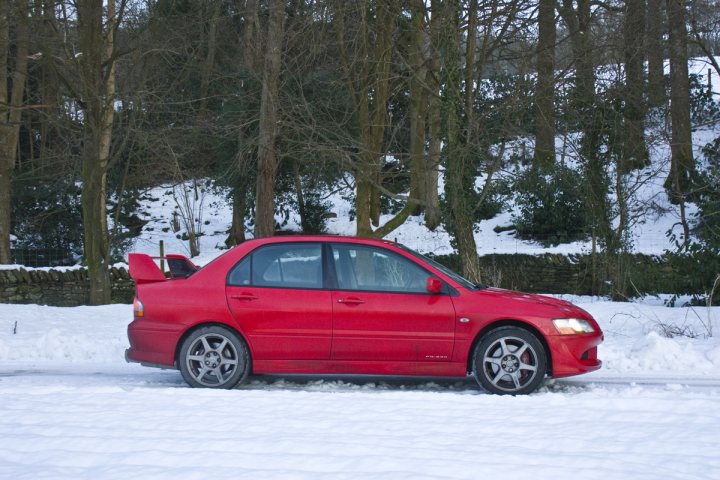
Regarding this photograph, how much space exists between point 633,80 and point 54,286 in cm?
1442

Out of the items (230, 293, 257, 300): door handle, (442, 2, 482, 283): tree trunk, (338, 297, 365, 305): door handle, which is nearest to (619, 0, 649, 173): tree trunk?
(442, 2, 482, 283): tree trunk

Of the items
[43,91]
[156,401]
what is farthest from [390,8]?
[43,91]

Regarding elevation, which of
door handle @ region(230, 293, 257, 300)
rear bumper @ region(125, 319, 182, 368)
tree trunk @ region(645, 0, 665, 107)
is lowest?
rear bumper @ region(125, 319, 182, 368)

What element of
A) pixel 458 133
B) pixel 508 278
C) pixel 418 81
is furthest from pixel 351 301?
pixel 508 278

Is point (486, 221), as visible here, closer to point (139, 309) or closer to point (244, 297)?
point (244, 297)

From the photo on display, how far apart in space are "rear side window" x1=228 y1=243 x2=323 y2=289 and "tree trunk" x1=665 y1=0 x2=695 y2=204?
545 inches

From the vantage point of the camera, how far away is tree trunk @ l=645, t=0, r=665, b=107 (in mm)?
17859

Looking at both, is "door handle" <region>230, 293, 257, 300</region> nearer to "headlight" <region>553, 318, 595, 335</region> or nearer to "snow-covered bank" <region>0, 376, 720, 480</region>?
"snow-covered bank" <region>0, 376, 720, 480</region>

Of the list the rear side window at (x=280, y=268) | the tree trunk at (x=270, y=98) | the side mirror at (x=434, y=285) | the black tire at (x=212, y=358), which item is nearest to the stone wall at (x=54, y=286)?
the tree trunk at (x=270, y=98)

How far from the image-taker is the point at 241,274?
25.6 ft

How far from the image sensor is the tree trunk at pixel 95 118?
634 inches

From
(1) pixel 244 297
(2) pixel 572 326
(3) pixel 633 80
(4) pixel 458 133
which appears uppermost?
(3) pixel 633 80

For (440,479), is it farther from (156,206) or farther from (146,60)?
(156,206)

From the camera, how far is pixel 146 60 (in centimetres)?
1791
